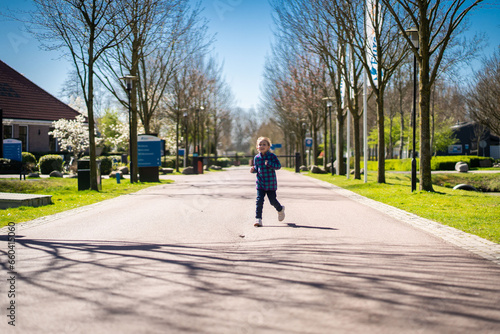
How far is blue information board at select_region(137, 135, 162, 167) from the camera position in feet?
79.6

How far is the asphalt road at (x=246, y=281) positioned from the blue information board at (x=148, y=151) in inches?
635

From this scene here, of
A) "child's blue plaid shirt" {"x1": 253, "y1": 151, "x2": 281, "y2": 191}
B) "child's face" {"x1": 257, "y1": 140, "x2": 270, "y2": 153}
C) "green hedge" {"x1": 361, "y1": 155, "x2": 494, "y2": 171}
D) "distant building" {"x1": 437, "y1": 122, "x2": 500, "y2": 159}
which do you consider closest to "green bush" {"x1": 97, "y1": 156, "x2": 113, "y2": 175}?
"green hedge" {"x1": 361, "y1": 155, "x2": 494, "y2": 171}

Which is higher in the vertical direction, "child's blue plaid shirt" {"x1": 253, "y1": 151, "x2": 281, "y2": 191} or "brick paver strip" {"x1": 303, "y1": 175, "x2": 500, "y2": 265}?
"child's blue plaid shirt" {"x1": 253, "y1": 151, "x2": 281, "y2": 191}

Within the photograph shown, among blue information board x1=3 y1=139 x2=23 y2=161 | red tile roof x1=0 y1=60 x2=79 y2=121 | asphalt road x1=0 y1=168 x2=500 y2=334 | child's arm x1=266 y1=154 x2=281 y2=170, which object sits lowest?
asphalt road x1=0 y1=168 x2=500 y2=334

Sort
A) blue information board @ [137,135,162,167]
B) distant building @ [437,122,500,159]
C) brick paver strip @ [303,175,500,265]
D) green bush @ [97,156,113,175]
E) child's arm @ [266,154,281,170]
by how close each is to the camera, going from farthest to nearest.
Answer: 1. distant building @ [437,122,500,159]
2. green bush @ [97,156,113,175]
3. blue information board @ [137,135,162,167]
4. child's arm @ [266,154,281,170]
5. brick paver strip @ [303,175,500,265]

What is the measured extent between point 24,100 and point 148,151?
2351 centimetres

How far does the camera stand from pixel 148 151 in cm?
2436

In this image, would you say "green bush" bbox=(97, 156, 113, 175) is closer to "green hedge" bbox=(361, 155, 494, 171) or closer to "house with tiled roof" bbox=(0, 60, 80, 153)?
"house with tiled roof" bbox=(0, 60, 80, 153)

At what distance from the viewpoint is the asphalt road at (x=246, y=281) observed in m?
3.44

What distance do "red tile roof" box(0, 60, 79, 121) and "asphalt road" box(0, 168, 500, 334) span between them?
3668 cm

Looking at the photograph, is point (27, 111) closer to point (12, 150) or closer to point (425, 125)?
point (12, 150)

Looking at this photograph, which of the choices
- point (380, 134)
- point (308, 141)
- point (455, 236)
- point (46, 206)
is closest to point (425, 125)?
point (380, 134)

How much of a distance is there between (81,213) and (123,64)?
16.4 meters

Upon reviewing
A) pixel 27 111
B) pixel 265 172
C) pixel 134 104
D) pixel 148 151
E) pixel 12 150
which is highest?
pixel 27 111
